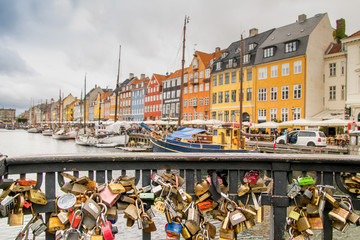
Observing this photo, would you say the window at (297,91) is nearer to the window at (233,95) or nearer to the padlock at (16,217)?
the window at (233,95)

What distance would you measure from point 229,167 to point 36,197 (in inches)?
64.1

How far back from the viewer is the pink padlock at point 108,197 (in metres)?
2.10

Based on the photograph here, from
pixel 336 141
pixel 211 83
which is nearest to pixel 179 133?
pixel 336 141

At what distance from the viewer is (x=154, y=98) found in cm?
6769

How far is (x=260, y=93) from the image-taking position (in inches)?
1533

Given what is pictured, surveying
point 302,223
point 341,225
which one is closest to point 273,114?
point 341,225

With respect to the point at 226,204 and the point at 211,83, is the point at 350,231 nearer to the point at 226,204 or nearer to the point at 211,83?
the point at 226,204

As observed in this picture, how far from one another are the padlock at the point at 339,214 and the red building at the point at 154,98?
62.9m

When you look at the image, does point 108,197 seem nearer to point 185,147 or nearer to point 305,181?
point 305,181

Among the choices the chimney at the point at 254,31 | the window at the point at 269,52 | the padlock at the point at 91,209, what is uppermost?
the chimney at the point at 254,31

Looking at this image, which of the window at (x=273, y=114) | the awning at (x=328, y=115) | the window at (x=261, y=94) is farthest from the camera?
the window at (x=261, y=94)

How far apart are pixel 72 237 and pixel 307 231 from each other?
198 centimetres

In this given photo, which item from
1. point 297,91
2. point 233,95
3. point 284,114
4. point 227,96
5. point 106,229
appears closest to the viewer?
point 106,229

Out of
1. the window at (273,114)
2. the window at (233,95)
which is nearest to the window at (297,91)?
the window at (273,114)
